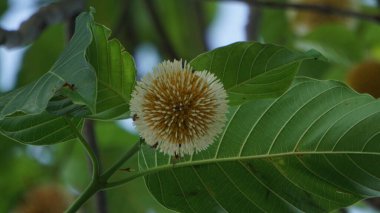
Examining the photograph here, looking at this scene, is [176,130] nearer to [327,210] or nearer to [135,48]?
[327,210]

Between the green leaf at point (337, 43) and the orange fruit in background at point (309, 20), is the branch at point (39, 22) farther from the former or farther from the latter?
the orange fruit in background at point (309, 20)

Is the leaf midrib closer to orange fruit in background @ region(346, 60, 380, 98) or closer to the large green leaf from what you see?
the large green leaf

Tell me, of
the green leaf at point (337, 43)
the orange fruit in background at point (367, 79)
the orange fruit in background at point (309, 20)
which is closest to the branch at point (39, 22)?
the orange fruit in background at point (367, 79)

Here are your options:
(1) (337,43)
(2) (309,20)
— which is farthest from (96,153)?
(2) (309,20)

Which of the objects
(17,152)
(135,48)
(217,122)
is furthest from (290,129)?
(135,48)

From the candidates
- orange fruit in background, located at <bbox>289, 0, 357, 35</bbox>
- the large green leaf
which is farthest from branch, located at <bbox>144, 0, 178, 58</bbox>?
the large green leaf

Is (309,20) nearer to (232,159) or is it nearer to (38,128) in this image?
(232,159)
